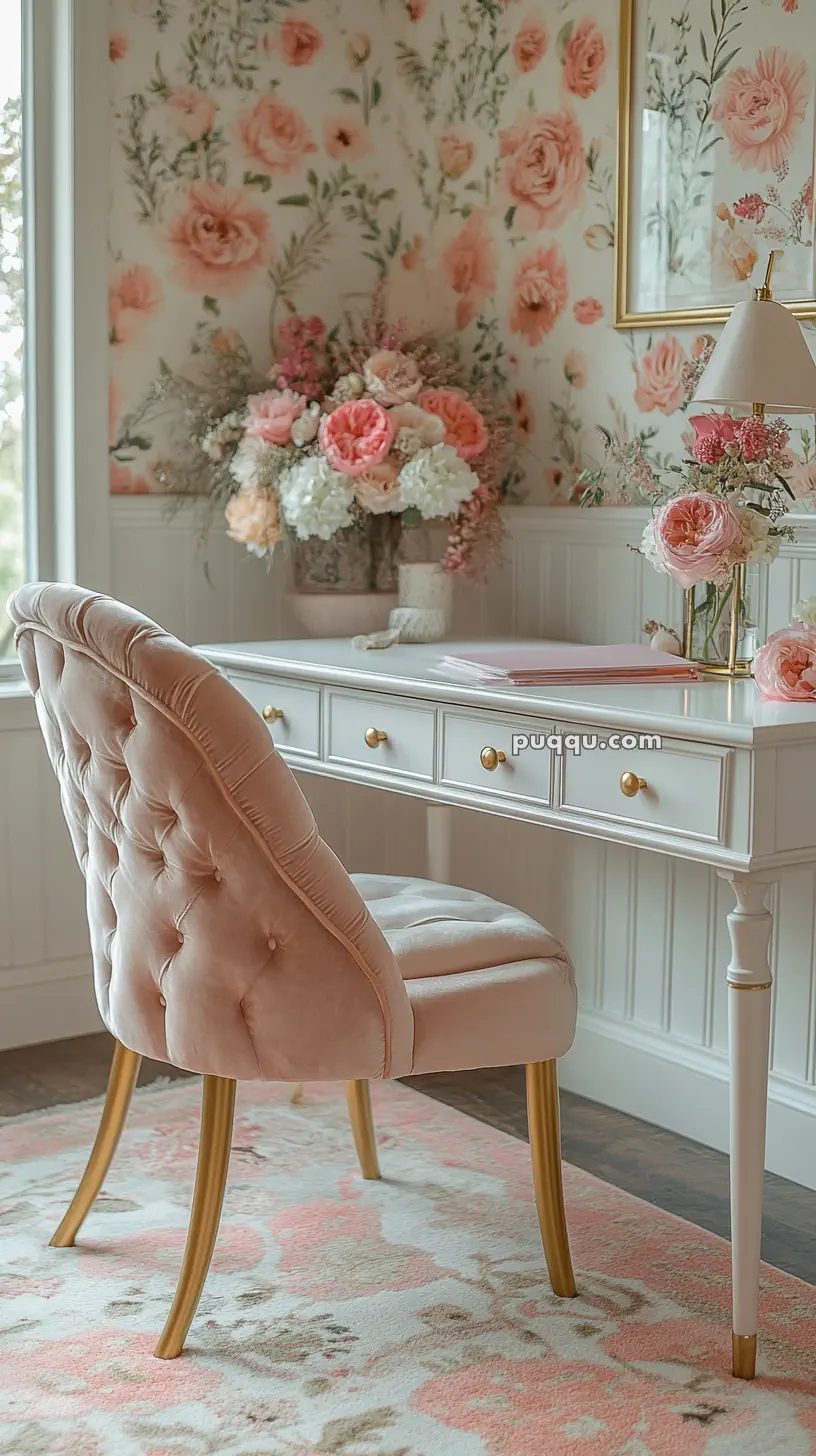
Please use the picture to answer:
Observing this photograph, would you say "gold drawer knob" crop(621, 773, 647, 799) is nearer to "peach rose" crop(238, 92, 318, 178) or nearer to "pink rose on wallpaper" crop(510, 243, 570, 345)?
"pink rose on wallpaper" crop(510, 243, 570, 345)

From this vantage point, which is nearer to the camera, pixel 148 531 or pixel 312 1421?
pixel 312 1421

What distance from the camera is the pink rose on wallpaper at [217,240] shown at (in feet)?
9.96

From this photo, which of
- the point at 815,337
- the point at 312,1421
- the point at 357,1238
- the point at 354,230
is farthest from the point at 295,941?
the point at 354,230

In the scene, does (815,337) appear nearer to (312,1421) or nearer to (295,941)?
(295,941)

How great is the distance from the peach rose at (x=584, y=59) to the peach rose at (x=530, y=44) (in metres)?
0.07

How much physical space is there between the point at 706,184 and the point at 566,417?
0.50 meters

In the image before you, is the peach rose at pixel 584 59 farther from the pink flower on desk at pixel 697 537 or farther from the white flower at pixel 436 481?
the pink flower on desk at pixel 697 537

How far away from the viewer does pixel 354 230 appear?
128 inches

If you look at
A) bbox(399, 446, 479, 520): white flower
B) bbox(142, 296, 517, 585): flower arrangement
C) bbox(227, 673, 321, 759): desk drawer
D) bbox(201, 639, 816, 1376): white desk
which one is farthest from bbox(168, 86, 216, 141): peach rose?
bbox(201, 639, 816, 1376): white desk

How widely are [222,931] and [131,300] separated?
1.65 m

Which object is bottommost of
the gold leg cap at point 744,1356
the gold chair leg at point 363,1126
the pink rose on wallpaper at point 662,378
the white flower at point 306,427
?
the gold leg cap at point 744,1356

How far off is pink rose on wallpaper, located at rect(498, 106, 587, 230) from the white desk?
1008 mm

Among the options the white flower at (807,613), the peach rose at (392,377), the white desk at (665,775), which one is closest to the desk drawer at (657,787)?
the white desk at (665,775)

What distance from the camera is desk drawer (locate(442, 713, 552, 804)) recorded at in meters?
2.04
